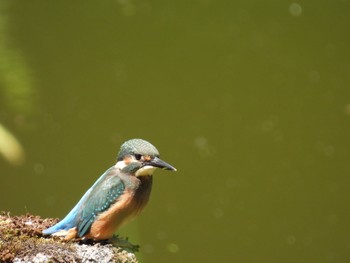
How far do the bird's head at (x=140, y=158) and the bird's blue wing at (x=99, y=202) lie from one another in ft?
0.26

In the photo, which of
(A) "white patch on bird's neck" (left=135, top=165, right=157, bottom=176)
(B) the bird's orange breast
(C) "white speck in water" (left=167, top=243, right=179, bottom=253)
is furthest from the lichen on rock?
(C) "white speck in water" (left=167, top=243, right=179, bottom=253)

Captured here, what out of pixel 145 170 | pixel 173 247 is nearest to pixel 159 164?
pixel 145 170

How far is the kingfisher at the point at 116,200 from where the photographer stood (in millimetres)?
2744

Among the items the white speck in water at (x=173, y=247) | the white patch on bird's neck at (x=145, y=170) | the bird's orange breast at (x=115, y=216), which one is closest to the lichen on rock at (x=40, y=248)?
the bird's orange breast at (x=115, y=216)

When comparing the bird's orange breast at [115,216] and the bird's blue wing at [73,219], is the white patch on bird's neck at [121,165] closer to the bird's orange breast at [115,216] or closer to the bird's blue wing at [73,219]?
the bird's blue wing at [73,219]

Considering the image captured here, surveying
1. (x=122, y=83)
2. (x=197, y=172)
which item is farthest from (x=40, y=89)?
(x=197, y=172)

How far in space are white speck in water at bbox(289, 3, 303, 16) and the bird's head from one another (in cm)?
259

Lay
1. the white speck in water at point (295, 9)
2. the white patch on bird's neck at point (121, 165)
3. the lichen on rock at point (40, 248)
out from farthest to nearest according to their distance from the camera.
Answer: the white speck in water at point (295, 9)
the white patch on bird's neck at point (121, 165)
the lichen on rock at point (40, 248)

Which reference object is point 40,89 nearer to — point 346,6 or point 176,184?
point 176,184

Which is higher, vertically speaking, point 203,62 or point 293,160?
point 203,62

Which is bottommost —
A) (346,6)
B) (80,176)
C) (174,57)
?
(80,176)

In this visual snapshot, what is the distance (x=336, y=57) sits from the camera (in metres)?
5.03

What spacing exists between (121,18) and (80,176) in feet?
4.20

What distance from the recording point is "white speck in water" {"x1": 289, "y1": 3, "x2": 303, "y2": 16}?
5.00 meters
